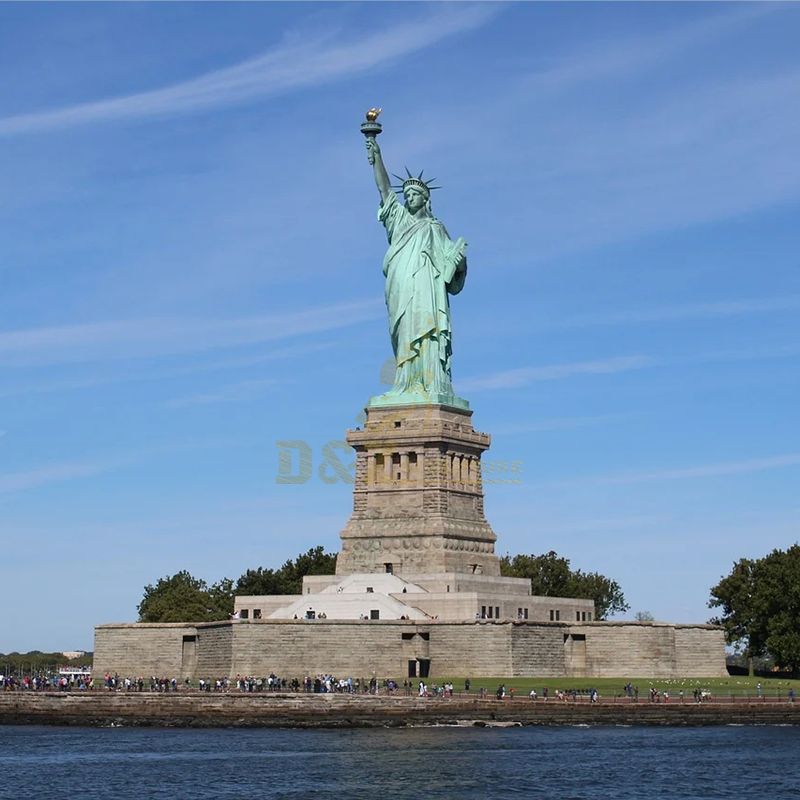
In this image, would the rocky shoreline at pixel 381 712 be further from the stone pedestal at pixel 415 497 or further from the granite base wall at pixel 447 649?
the stone pedestal at pixel 415 497

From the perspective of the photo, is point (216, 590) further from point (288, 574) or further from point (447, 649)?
point (447, 649)

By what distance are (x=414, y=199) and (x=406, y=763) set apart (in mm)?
40411

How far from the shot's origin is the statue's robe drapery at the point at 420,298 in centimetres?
9825

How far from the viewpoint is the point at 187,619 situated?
363 ft

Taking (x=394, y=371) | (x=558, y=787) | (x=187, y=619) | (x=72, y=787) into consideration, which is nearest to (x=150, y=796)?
(x=72, y=787)

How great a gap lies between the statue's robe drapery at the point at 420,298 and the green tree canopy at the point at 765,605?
2024 cm

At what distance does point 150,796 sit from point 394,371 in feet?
142

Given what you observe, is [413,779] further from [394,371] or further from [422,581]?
[394,371]

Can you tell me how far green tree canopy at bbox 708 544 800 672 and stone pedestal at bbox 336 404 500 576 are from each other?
1496 centimetres

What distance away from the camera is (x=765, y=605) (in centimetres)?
10144

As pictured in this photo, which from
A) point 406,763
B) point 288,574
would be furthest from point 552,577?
point 406,763

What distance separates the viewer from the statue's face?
99000mm

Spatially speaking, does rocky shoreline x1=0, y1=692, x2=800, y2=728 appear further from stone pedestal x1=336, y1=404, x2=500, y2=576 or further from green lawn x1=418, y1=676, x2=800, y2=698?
stone pedestal x1=336, y1=404, x2=500, y2=576

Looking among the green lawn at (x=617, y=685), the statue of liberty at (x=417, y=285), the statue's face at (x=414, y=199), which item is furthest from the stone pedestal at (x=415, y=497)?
the statue's face at (x=414, y=199)
